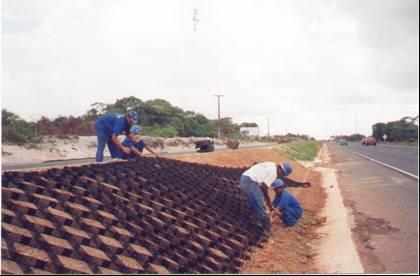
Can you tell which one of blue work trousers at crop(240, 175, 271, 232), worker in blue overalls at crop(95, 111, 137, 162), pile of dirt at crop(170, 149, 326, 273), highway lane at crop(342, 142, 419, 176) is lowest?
pile of dirt at crop(170, 149, 326, 273)

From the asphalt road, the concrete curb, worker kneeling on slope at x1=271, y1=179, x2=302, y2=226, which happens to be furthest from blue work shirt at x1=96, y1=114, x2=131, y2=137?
the asphalt road

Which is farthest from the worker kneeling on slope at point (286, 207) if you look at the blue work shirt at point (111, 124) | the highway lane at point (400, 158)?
the highway lane at point (400, 158)

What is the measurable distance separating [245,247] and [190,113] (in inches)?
2075

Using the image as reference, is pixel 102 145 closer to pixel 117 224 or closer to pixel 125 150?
pixel 125 150

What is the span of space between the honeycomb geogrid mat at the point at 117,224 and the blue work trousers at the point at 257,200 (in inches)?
8.3

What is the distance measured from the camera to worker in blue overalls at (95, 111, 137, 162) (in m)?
8.23

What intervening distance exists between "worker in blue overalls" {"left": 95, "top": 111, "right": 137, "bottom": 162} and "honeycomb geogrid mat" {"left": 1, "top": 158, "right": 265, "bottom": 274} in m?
0.60

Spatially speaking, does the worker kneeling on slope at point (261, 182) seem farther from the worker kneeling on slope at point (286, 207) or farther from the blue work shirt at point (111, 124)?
the blue work shirt at point (111, 124)

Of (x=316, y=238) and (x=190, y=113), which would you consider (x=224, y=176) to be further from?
(x=190, y=113)

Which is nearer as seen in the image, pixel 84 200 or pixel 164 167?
pixel 84 200

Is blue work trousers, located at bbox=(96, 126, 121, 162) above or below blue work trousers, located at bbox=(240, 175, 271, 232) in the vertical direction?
above

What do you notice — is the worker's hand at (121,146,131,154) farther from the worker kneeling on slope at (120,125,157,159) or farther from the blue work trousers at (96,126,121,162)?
the blue work trousers at (96,126,121,162)

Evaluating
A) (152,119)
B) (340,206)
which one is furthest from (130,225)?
(152,119)

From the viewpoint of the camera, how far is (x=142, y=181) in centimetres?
716
